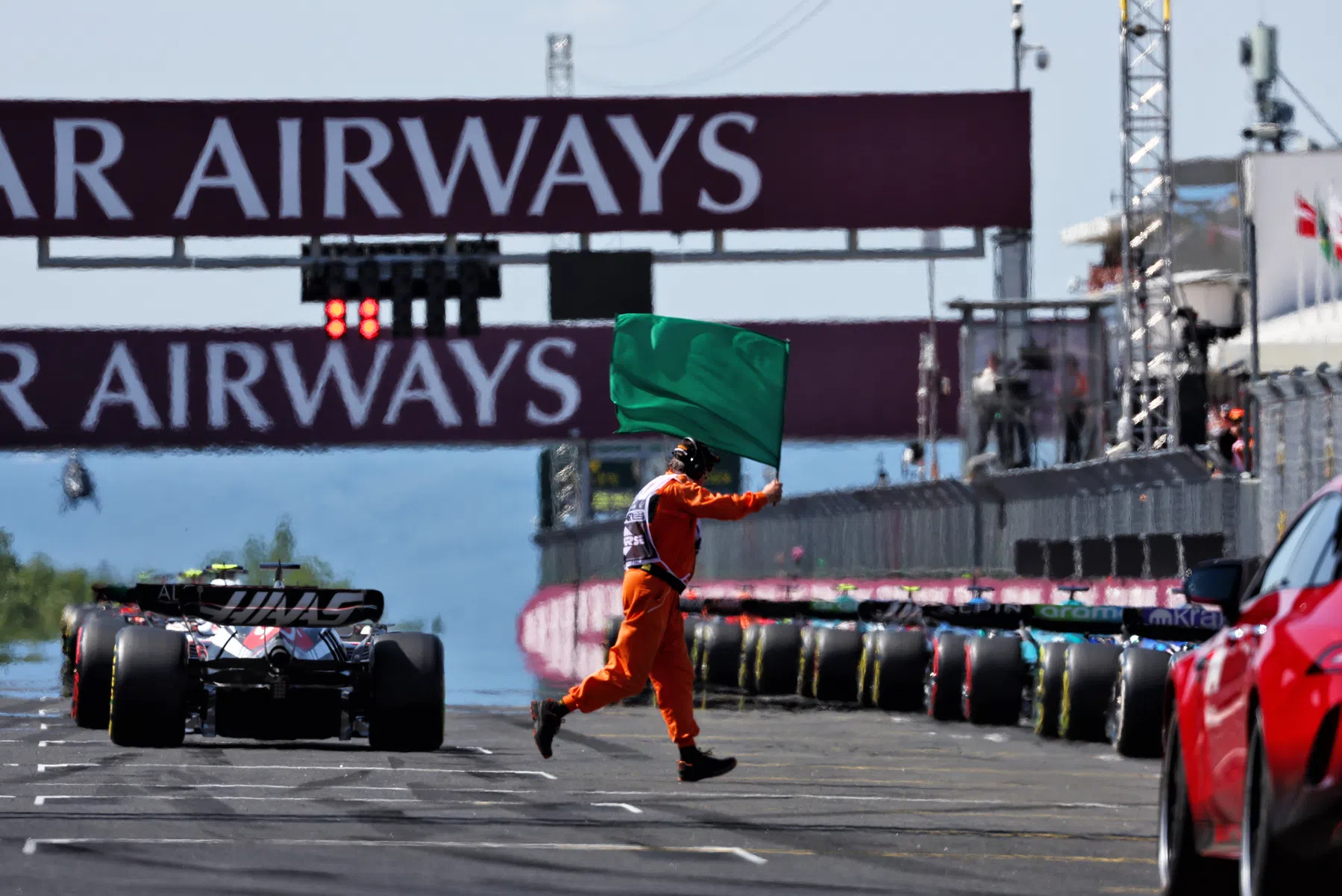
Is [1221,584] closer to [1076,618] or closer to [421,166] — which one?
[1076,618]

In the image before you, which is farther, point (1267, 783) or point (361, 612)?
point (361, 612)

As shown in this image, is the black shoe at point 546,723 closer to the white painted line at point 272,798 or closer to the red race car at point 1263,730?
the white painted line at point 272,798

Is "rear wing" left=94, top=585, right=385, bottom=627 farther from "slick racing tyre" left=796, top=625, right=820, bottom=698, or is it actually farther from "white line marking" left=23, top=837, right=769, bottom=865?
"slick racing tyre" left=796, top=625, right=820, bottom=698

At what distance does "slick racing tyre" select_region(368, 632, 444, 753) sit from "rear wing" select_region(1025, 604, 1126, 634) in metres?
5.52

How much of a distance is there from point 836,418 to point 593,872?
36.6 m

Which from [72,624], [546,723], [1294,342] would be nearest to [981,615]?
[546,723]

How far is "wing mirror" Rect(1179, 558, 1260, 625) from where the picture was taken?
888 cm

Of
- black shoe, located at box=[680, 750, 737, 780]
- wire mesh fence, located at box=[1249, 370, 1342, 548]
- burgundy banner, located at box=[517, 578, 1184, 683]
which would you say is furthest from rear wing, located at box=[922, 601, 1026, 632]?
black shoe, located at box=[680, 750, 737, 780]

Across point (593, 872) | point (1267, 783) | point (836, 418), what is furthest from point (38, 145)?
point (1267, 783)

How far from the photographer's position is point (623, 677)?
1449cm

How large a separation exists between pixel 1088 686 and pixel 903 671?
4.84 m

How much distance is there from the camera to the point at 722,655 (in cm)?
3111

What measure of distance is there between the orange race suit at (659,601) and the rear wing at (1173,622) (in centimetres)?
520

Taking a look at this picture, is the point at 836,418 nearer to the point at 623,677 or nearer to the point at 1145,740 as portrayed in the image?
the point at 1145,740
